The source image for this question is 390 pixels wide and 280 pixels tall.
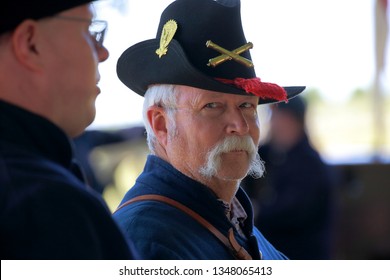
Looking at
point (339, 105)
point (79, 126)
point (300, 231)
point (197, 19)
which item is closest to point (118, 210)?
point (197, 19)

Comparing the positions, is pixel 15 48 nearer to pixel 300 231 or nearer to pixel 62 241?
pixel 62 241

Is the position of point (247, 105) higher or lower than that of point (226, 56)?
lower

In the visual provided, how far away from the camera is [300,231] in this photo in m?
5.44

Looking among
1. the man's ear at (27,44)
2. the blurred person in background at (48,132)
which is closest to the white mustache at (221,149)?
the blurred person in background at (48,132)

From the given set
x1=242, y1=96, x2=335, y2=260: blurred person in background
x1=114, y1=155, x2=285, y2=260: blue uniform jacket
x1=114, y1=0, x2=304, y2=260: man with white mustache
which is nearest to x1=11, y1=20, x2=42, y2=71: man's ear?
x1=114, y1=155, x2=285, y2=260: blue uniform jacket

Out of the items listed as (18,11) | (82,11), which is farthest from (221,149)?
(18,11)

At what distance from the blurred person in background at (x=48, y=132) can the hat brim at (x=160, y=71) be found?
95cm

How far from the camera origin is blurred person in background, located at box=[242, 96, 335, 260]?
5.42 meters

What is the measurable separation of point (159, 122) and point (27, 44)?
1237 millimetres

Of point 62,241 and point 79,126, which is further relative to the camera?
point 79,126

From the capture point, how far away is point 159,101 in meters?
2.66

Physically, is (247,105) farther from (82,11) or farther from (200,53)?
(82,11)
